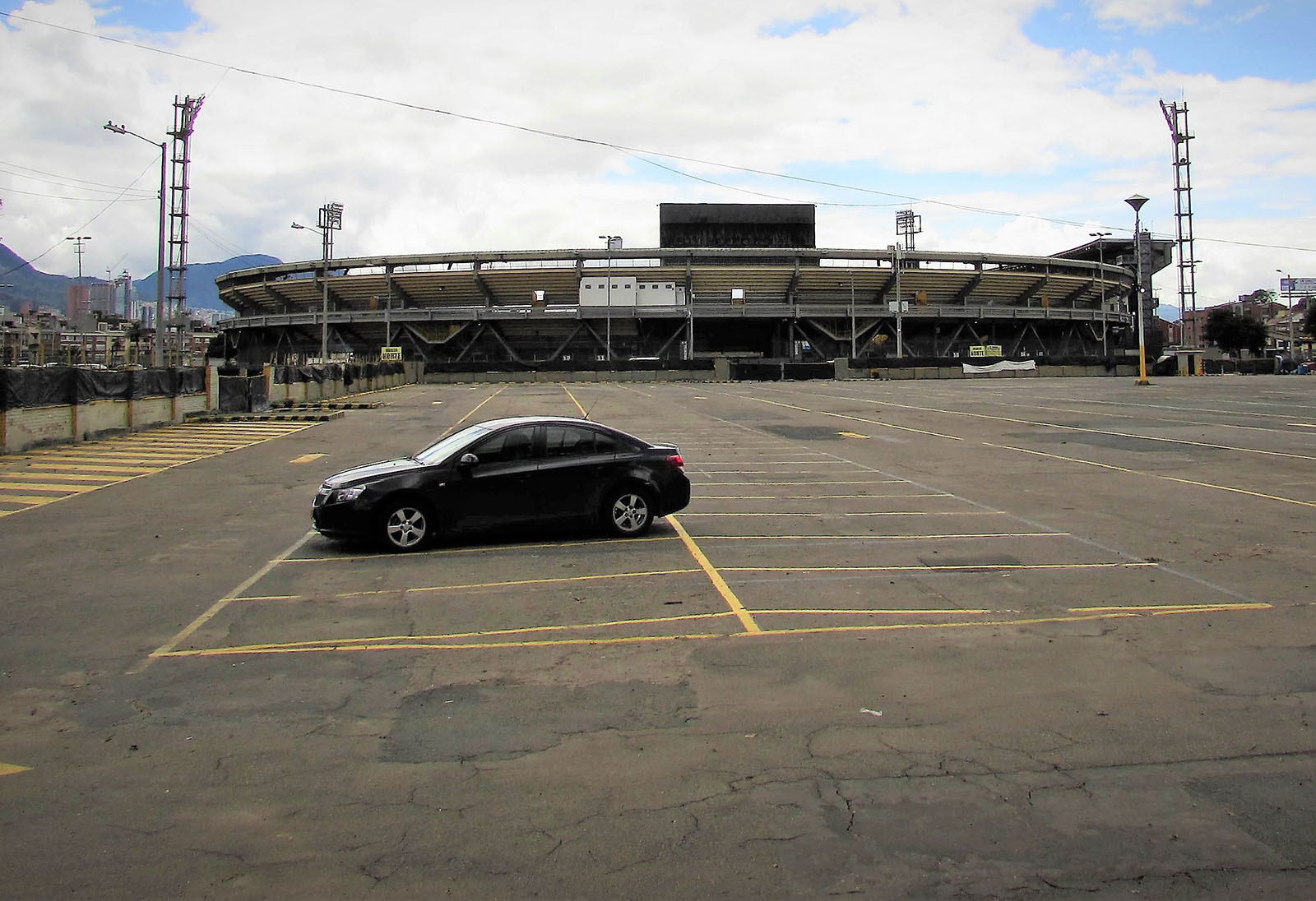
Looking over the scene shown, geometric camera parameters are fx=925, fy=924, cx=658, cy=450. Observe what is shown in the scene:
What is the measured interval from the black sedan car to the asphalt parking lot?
1.24ft

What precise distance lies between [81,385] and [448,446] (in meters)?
18.1

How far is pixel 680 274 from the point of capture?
9788 centimetres

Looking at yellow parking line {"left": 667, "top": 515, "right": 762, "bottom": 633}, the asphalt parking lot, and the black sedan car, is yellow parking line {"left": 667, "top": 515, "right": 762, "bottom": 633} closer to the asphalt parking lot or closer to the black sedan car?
the asphalt parking lot

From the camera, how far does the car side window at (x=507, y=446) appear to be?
1065 cm

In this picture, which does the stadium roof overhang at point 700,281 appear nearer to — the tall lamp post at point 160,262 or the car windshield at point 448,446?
the tall lamp post at point 160,262

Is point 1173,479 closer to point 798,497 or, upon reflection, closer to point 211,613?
point 798,497

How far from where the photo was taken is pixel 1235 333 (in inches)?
4532

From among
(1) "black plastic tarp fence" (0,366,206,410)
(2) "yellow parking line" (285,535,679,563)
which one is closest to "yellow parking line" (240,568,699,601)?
(2) "yellow parking line" (285,535,679,563)

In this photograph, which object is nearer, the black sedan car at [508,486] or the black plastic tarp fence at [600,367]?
the black sedan car at [508,486]

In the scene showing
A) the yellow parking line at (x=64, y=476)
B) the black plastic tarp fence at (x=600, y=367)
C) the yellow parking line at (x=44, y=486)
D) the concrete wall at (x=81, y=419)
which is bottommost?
the yellow parking line at (x=44, y=486)

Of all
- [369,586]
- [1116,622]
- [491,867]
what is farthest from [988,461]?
[491,867]

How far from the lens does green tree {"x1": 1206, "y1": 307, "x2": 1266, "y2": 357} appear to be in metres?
115

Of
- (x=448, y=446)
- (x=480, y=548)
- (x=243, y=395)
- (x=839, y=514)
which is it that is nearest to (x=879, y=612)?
(x=480, y=548)

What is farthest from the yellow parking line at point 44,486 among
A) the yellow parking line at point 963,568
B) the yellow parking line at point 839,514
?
the yellow parking line at point 963,568
